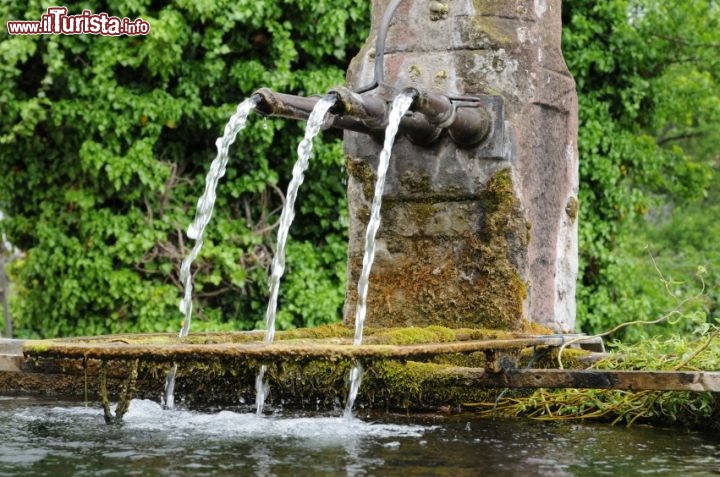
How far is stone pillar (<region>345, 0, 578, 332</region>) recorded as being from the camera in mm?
6422

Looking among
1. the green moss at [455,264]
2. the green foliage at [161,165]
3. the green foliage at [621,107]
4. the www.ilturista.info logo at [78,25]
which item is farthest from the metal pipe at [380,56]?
the green foliage at [621,107]

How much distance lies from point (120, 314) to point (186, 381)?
411cm

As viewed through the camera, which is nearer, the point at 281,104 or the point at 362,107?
the point at 281,104

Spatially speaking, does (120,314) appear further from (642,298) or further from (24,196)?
(642,298)

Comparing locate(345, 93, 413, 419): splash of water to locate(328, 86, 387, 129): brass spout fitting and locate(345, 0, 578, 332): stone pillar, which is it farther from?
locate(345, 0, 578, 332): stone pillar

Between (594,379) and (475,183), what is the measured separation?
155 centimetres

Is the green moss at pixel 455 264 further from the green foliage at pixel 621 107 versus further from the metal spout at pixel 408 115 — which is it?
the green foliage at pixel 621 107

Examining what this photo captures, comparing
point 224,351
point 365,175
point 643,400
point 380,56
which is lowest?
point 643,400

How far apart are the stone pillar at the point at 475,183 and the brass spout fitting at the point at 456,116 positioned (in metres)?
0.07

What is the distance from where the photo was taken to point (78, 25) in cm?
976

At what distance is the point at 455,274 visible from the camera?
6.50 metres

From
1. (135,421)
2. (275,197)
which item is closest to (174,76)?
(275,197)

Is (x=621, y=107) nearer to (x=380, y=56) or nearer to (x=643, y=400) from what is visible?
(x=380, y=56)

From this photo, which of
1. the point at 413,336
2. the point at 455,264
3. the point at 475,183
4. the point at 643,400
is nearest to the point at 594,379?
the point at 643,400
